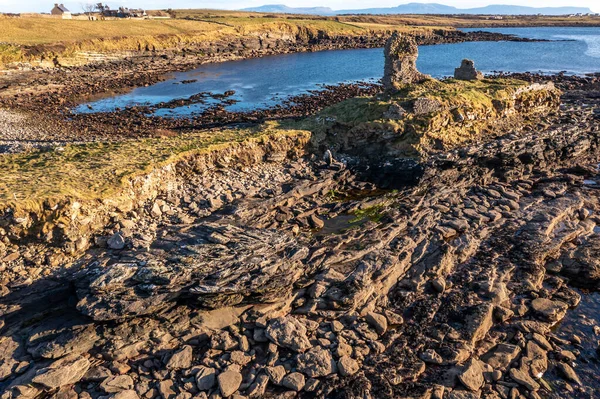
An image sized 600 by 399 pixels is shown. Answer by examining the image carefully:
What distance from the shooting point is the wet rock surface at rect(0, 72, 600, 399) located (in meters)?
13.1

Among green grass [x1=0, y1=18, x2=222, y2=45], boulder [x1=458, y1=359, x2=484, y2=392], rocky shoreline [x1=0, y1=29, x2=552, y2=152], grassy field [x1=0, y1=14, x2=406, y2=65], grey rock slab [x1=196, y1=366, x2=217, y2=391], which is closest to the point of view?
grey rock slab [x1=196, y1=366, x2=217, y2=391]

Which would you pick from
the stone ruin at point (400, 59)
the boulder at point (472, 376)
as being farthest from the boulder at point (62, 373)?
the stone ruin at point (400, 59)

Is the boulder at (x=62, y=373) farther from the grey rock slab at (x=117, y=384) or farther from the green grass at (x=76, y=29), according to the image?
the green grass at (x=76, y=29)

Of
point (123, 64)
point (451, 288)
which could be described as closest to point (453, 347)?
point (451, 288)

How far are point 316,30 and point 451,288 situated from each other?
126 meters

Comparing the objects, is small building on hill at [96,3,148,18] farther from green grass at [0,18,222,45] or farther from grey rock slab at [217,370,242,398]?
grey rock slab at [217,370,242,398]

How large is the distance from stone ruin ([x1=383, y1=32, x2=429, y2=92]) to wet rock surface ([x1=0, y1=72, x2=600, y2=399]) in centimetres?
1756

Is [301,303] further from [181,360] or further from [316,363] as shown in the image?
[181,360]

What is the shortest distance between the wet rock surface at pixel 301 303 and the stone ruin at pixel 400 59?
17.6 meters

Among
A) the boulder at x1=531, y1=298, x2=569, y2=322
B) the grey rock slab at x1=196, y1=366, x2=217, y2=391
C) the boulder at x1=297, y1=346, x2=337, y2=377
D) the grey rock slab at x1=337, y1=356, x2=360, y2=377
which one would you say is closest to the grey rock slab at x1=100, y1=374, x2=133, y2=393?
the grey rock slab at x1=196, y1=366, x2=217, y2=391

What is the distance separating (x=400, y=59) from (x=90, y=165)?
27.1 meters

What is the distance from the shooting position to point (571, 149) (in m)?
30.6

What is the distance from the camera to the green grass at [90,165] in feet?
61.2

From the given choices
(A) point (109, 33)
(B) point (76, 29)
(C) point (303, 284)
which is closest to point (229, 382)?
(C) point (303, 284)
